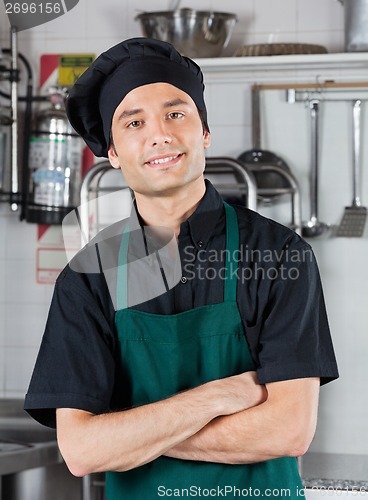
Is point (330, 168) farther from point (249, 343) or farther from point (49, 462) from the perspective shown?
point (249, 343)

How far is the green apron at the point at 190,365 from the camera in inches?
48.9

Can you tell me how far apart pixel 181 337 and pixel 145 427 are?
0.16m

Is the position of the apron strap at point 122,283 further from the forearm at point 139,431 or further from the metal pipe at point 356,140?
the metal pipe at point 356,140

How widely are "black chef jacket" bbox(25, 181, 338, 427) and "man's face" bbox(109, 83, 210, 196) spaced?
0.08 meters

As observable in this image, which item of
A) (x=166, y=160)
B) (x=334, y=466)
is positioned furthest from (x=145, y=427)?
(x=334, y=466)

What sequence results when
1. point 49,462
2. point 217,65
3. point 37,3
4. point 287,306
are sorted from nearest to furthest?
point 287,306, point 49,462, point 217,65, point 37,3

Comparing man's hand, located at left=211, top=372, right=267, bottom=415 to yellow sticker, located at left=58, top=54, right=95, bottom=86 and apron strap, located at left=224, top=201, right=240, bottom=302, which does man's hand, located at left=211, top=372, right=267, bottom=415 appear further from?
yellow sticker, located at left=58, top=54, right=95, bottom=86

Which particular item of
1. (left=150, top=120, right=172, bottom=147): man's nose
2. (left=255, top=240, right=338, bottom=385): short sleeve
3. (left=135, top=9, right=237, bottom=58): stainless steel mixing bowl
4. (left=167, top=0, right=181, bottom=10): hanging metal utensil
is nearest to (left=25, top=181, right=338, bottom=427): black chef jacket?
(left=255, top=240, right=338, bottom=385): short sleeve

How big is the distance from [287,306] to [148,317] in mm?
205

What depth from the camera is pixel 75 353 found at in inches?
49.0

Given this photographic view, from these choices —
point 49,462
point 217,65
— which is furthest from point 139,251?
point 217,65

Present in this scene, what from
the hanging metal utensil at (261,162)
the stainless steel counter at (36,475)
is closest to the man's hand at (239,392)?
the stainless steel counter at (36,475)

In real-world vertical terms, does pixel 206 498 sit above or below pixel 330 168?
below

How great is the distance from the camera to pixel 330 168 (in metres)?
2.63
